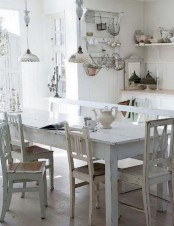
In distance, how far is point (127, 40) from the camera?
7199 mm

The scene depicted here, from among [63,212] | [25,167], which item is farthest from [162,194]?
[25,167]

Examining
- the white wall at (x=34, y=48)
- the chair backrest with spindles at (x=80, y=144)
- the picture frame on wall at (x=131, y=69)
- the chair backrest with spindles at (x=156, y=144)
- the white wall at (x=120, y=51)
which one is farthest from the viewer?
the picture frame on wall at (x=131, y=69)

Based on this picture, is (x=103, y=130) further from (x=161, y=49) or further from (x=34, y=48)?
(x=161, y=49)

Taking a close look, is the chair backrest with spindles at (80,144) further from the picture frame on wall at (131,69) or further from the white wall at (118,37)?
the picture frame on wall at (131,69)

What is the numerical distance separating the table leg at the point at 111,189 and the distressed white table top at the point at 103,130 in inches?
7.2

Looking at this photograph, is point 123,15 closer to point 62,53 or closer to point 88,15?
point 88,15

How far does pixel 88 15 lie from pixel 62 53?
85 centimetres

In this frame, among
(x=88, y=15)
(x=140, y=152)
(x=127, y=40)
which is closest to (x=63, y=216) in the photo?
(x=140, y=152)

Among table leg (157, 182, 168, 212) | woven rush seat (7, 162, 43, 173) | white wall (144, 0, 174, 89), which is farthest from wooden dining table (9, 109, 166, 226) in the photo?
white wall (144, 0, 174, 89)

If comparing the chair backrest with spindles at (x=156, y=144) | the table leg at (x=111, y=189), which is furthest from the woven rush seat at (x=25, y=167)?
the chair backrest with spindles at (x=156, y=144)

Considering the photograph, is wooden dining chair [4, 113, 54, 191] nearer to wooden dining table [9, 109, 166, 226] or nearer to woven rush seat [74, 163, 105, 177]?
wooden dining table [9, 109, 166, 226]

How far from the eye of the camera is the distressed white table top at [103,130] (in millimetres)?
3264

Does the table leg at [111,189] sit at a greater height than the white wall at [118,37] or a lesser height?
lesser

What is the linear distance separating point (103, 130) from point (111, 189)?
2.20 ft
